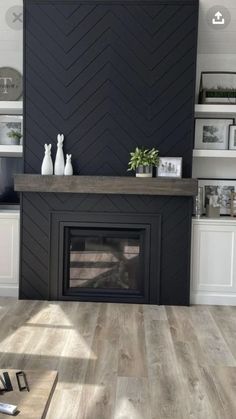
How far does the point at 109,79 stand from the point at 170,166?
1.05 metres

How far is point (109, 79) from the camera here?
15.2 feet

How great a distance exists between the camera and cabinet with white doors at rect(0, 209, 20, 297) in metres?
4.82

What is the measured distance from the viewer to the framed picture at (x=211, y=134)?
5016mm

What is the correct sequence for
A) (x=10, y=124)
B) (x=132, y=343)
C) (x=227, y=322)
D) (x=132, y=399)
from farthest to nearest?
(x=10, y=124) → (x=227, y=322) → (x=132, y=343) → (x=132, y=399)

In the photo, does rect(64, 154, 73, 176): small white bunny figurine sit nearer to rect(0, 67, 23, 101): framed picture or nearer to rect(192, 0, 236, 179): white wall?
rect(0, 67, 23, 101): framed picture

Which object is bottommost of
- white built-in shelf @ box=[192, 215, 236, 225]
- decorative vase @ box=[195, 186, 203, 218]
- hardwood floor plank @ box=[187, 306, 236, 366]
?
hardwood floor plank @ box=[187, 306, 236, 366]

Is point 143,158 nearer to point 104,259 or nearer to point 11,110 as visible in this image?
point 104,259

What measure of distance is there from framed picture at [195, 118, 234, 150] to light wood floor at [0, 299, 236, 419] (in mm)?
1705

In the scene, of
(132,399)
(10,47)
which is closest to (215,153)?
(10,47)

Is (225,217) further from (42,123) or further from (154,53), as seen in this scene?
(42,123)

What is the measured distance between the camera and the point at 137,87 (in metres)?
4.64

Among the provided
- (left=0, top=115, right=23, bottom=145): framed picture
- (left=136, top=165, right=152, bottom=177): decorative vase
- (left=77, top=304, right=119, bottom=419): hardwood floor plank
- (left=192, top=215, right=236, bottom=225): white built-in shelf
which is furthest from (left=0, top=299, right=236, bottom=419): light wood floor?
(left=0, top=115, right=23, bottom=145): framed picture

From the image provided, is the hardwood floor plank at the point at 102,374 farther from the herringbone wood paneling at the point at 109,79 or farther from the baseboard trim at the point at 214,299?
the herringbone wood paneling at the point at 109,79

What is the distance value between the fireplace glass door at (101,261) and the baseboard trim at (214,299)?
0.61 m
